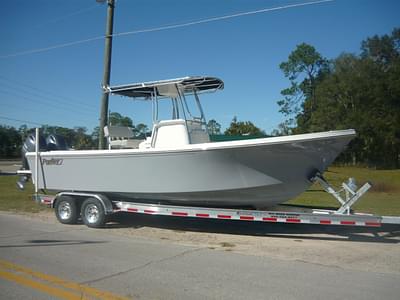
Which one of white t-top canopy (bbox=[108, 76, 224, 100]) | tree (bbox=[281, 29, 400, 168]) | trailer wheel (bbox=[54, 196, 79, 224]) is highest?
tree (bbox=[281, 29, 400, 168])

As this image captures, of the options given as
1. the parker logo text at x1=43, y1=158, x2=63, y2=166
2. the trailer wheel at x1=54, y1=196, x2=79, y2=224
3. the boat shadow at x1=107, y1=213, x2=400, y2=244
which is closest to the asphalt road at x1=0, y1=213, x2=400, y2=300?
the boat shadow at x1=107, y1=213, x2=400, y2=244

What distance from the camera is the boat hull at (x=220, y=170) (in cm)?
741

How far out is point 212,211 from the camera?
26.2ft

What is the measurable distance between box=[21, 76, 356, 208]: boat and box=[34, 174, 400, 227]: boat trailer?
0.81 ft

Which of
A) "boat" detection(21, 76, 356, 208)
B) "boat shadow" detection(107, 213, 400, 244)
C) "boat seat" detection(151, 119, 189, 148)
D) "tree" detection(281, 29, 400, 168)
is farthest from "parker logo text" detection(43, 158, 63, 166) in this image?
"tree" detection(281, 29, 400, 168)

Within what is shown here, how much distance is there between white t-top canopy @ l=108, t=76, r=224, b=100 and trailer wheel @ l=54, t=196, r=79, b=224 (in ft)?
9.36

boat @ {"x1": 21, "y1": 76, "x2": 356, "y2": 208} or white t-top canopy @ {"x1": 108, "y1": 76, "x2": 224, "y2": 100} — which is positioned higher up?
white t-top canopy @ {"x1": 108, "y1": 76, "x2": 224, "y2": 100}

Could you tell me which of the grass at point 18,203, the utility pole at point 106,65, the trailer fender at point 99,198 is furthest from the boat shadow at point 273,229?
the utility pole at point 106,65

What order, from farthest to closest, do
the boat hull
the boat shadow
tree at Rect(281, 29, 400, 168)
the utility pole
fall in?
tree at Rect(281, 29, 400, 168)
the utility pole
the boat shadow
the boat hull

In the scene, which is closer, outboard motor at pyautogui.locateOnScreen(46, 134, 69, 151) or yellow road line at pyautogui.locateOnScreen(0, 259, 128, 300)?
yellow road line at pyautogui.locateOnScreen(0, 259, 128, 300)

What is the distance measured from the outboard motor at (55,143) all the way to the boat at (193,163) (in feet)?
2.01

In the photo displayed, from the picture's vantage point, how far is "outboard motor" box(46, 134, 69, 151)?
1077 centimetres

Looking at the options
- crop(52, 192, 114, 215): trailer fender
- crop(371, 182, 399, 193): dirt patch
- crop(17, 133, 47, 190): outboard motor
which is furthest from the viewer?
crop(371, 182, 399, 193): dirt patch

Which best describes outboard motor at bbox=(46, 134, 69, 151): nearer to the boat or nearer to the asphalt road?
the boat
